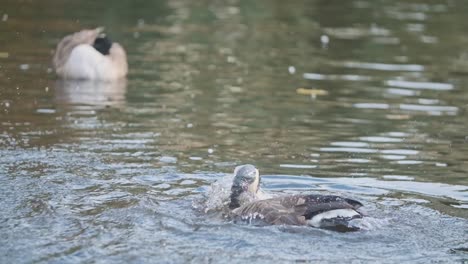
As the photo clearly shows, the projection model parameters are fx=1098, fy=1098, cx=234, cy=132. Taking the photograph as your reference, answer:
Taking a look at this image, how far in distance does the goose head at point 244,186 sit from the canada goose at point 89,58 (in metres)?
7.75

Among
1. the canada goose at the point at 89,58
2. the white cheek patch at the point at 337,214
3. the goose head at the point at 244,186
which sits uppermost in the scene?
the canada goose at the point at 89,58

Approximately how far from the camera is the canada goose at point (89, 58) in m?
17.2

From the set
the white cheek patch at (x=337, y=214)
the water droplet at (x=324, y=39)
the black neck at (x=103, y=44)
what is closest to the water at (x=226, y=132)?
the water droplet at (x=324, y=39)

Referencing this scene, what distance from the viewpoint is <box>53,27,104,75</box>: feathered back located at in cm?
1730

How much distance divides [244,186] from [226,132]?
3769mm

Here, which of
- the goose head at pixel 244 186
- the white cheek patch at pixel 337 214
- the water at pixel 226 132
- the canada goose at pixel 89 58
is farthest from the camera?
the canada goose at pixel 89 58

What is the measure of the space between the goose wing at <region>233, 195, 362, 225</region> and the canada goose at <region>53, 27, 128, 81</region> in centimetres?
822

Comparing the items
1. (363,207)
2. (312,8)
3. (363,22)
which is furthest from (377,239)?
(312,8)

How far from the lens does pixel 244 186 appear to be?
383 inches

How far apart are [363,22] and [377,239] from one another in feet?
50.2

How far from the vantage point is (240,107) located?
15.1 m

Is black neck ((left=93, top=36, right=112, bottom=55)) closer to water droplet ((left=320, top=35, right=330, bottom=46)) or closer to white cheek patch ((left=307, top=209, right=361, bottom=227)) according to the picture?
water droplet ((left=320, top=35, right=330, bottom=46))

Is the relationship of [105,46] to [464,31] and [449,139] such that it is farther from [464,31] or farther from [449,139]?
[464,31]

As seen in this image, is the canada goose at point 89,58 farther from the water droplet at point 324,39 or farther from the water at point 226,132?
the water droplet at point 324,39
